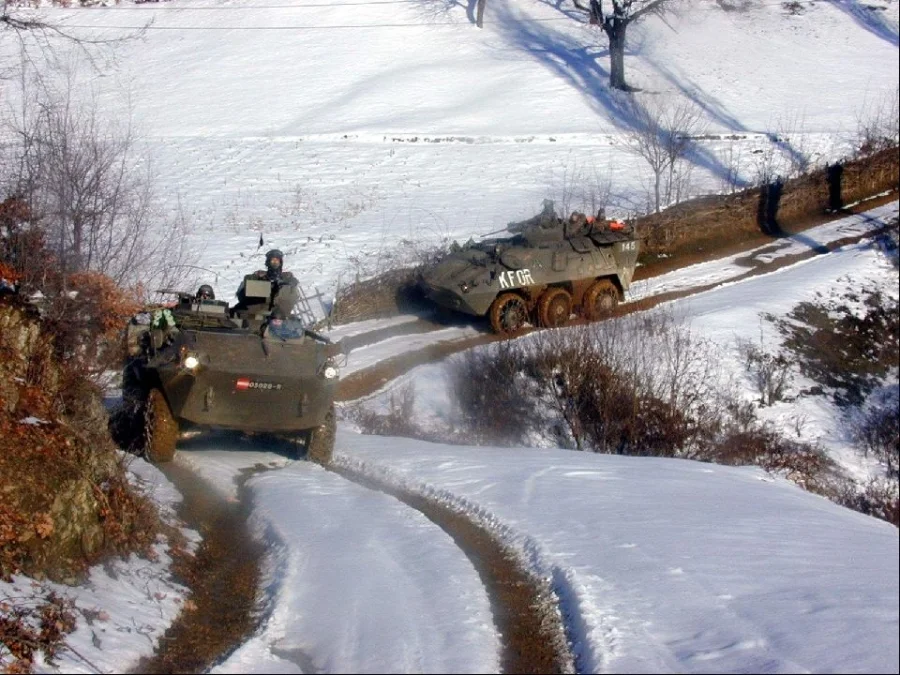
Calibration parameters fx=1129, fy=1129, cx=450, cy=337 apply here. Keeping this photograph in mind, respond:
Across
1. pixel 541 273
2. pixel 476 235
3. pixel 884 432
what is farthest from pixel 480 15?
pixel 884 432

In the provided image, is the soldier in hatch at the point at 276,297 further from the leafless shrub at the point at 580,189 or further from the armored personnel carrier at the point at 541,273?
the leafless shrub at the point at 580,189

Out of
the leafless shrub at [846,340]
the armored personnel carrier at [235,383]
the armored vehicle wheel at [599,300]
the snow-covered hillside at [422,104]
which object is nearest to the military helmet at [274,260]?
the armored personnel carrier at [235,383]

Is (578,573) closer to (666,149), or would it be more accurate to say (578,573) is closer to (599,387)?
(599,387)

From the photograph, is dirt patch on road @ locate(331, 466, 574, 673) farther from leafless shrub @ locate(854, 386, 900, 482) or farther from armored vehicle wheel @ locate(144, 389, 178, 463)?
leafless shrub @ locate(854, 386, 900, 482)

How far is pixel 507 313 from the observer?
74.7 ft

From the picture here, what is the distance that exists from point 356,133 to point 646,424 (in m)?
25.0

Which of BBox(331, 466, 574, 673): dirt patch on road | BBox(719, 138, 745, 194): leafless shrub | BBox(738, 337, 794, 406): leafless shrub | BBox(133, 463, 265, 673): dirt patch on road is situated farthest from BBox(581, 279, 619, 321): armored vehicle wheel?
BBox(331, 466, 574, 673): dirt patch on road

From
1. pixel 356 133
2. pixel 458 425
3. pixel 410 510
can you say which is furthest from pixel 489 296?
pixel 356 133

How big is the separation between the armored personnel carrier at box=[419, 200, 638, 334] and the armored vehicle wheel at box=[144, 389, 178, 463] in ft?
33.3

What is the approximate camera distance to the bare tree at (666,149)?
3238cm

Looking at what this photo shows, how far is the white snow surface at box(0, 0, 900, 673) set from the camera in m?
6.24

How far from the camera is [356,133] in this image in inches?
1597

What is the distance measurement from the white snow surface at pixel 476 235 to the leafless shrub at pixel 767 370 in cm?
34

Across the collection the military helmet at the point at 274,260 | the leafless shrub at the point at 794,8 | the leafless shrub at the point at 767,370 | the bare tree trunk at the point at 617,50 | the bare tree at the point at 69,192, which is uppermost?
the leafless shrub at the point at 794,8
